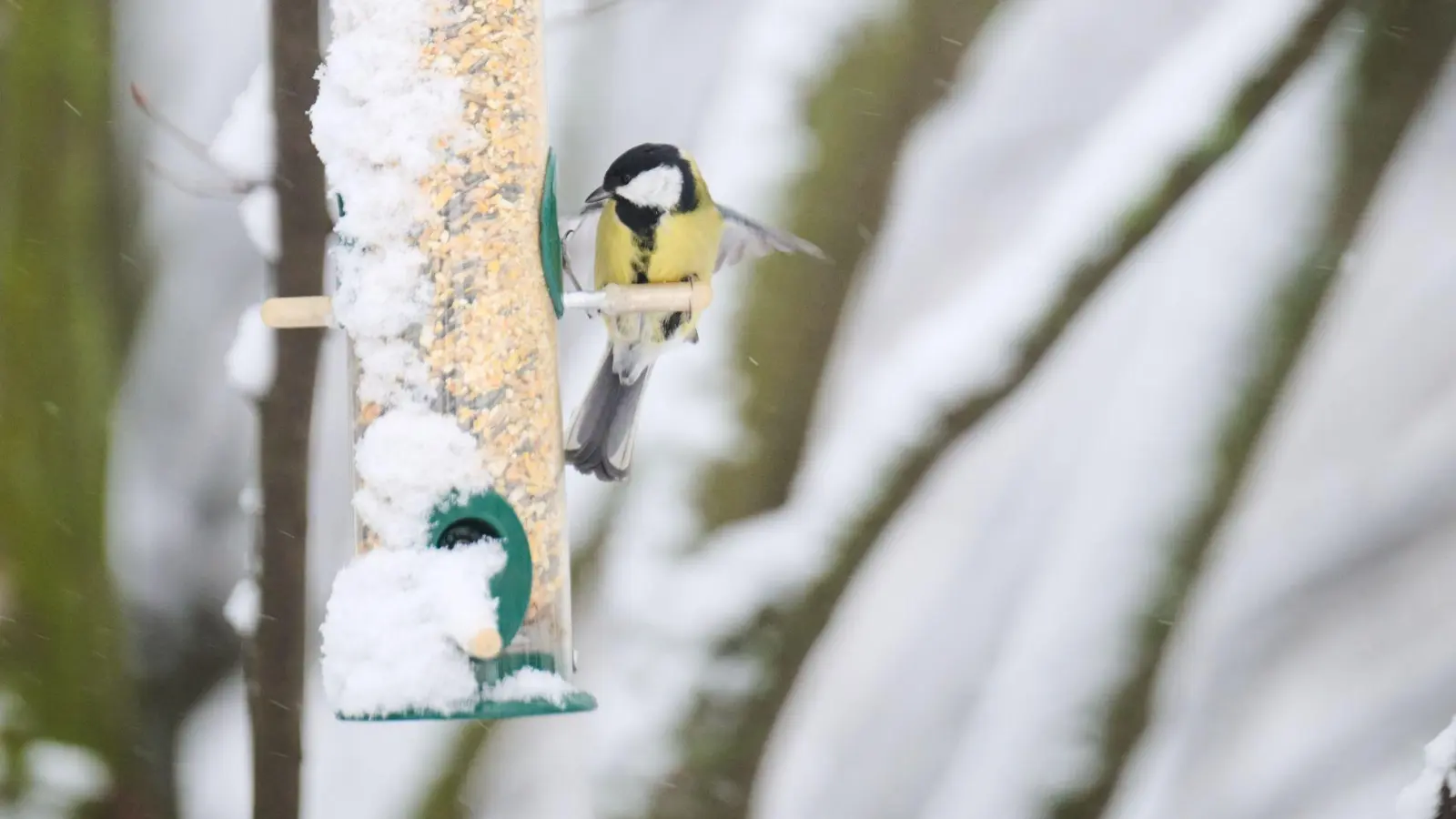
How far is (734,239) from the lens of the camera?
1.66 meters

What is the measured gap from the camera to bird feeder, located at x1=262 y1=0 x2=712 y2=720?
3.57ft

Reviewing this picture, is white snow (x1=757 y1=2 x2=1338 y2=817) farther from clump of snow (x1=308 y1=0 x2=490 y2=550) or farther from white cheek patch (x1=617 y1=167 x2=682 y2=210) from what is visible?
clump of snow (x1=308 y1=0 x2=490 y2=550)

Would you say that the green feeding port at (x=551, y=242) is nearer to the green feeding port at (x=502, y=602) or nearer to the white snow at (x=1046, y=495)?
the green feeding port at (x=502, y=602)

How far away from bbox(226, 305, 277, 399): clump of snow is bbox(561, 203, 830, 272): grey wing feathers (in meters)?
0.39

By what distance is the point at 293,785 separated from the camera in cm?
143

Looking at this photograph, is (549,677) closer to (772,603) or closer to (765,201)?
(772,603)

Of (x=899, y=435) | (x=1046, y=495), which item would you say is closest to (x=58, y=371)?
(x=899, y=435)

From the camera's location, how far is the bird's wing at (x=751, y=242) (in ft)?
4.85

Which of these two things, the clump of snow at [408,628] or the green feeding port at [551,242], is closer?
the clump of snow at [408,628]

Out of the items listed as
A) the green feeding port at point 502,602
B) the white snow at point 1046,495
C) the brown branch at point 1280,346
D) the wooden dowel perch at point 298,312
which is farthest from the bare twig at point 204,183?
the brown branch at point 1280,346

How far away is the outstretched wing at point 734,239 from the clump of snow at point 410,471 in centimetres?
46

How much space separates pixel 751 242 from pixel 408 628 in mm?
752

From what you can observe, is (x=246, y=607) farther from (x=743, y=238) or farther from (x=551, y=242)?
(x=743, y=238)

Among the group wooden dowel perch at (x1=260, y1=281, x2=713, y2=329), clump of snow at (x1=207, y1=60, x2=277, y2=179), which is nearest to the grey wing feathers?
wooden dowel perch at (x1=260, y1=281, x2=713, y2=329)
